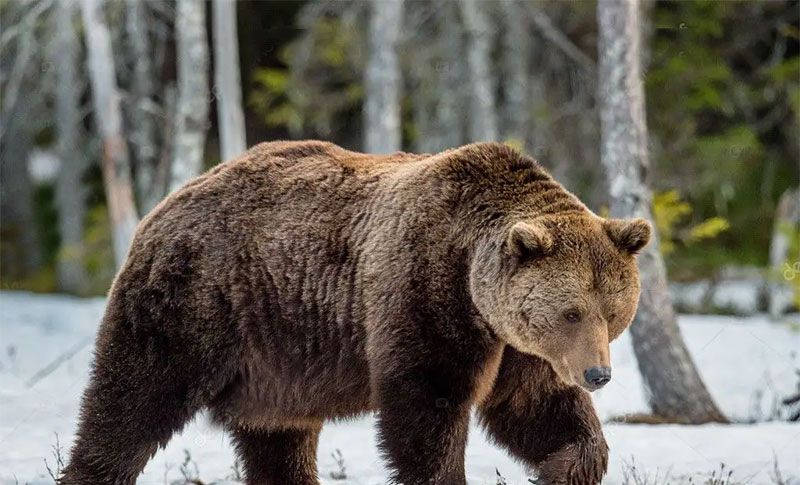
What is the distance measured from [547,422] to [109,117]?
8438mm

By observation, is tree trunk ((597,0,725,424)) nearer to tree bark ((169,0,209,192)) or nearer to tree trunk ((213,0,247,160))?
tree trunk ((213,0,247,160))

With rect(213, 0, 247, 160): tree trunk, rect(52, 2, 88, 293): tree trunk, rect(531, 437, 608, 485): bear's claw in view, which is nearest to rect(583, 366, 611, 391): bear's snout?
rect(531, 437, 608, 485): bear's claw

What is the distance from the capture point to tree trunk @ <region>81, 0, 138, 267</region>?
12242 millimetres

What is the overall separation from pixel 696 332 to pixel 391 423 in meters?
7.88

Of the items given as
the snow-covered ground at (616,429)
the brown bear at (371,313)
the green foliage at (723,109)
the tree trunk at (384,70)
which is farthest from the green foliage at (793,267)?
the brown bear at (371,313)

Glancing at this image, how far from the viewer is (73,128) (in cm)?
1914

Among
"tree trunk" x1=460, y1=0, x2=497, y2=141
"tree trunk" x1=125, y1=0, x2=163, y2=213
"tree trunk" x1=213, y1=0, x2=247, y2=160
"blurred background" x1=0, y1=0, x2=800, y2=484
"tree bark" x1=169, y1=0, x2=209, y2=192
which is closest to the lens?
"blurred background" x1=0, y1=0, x2=800, y2=484

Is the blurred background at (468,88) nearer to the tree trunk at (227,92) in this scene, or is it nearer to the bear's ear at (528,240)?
the tree trunk at (227,92)

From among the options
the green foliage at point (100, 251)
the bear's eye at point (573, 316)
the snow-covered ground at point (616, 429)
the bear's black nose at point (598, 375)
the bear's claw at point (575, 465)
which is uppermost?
the bear's eye at point (573, 316)

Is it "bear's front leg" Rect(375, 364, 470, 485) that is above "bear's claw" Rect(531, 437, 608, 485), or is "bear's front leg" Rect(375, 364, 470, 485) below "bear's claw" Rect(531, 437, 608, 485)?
above

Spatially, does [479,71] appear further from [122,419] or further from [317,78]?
[122,419]

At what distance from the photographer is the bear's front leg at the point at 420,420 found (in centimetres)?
491

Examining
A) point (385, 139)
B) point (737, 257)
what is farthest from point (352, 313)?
point (737, 257)

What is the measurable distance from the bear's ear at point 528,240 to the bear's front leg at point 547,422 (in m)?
0.56
